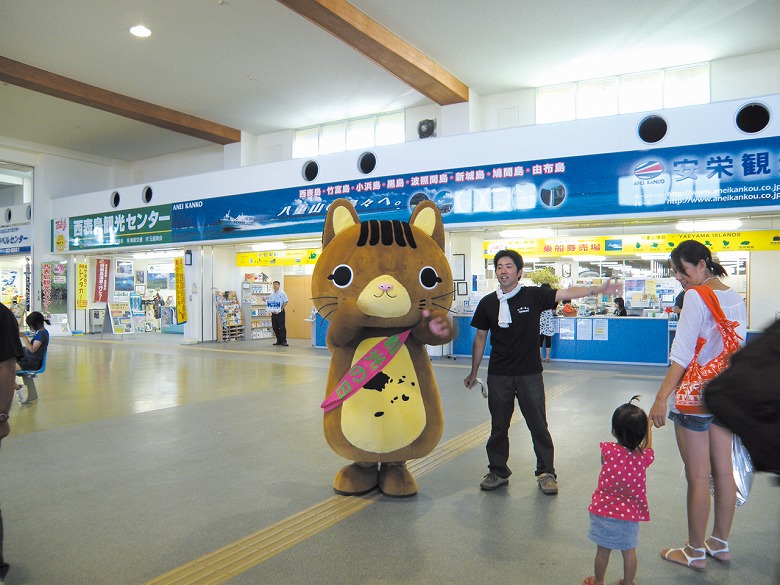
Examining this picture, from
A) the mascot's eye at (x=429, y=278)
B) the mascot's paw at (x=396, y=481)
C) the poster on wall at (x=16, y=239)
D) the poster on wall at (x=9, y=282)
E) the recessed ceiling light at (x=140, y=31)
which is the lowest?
the mascot's paw at (x=396, y=481)

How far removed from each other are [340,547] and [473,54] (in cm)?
→ 972

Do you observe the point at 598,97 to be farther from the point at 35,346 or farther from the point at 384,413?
the point at 35,346

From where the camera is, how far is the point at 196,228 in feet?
46.8

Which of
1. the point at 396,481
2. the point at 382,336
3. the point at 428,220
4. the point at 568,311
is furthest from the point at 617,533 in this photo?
the point at 568,311

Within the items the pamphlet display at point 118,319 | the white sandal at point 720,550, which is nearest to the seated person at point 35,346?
the white sandal at point 720,550

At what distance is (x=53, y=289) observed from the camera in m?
17.3

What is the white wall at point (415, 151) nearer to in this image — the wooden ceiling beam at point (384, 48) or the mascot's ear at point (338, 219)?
the wooden ceiling beam at point (384, 48)

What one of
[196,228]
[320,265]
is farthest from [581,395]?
[196,228]

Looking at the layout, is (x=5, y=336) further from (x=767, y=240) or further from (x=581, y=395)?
(x=767, y=240)

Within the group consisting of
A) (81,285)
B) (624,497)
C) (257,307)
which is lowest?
(624,497)

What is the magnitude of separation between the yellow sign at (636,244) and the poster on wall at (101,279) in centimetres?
1192

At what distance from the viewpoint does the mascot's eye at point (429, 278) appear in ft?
11.6

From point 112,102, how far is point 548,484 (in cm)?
1305

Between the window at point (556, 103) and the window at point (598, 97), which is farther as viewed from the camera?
the window at point (556, 103)
